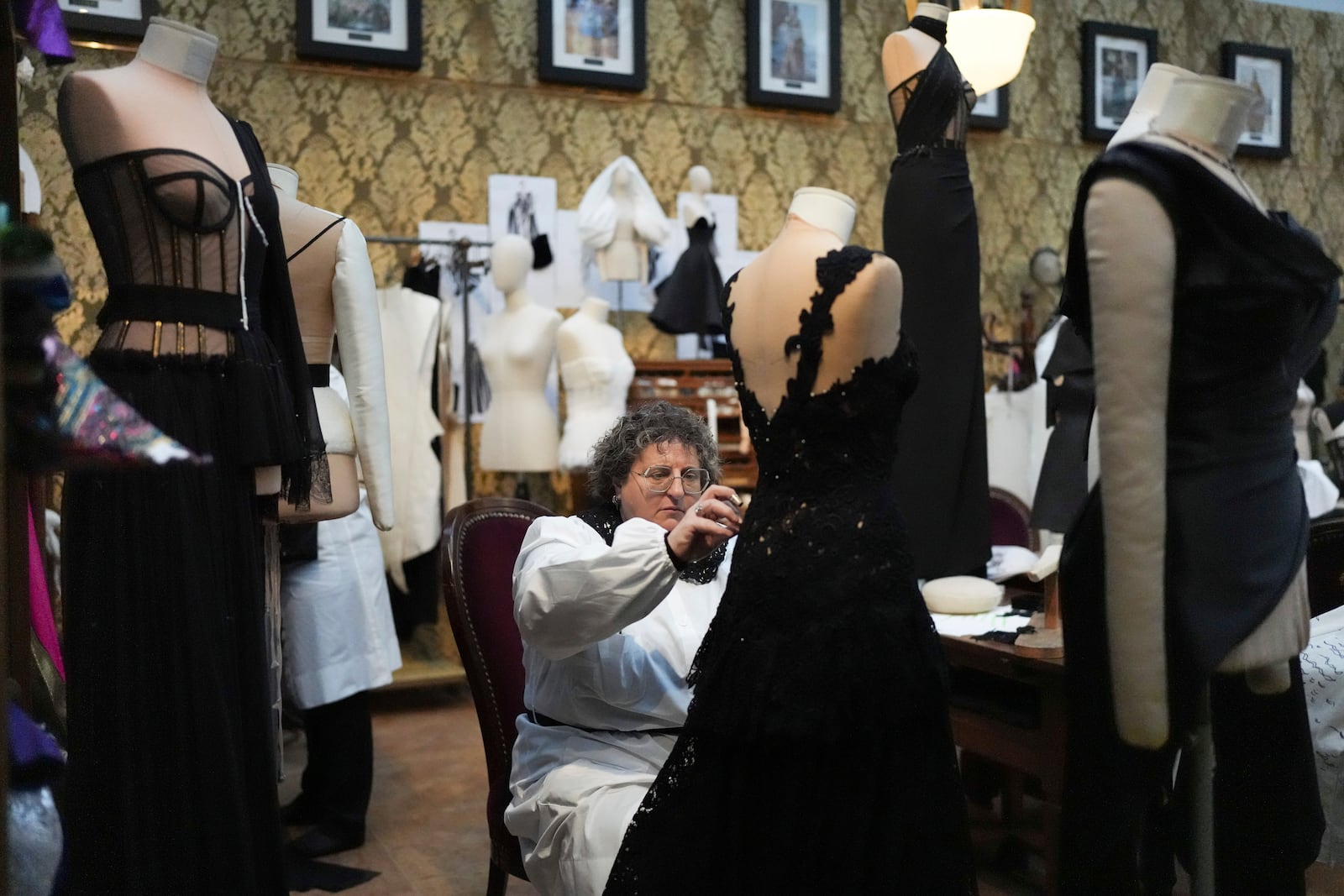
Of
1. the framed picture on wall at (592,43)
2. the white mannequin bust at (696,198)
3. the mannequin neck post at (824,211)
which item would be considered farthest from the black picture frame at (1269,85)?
the mannequin neck post at (824,211)

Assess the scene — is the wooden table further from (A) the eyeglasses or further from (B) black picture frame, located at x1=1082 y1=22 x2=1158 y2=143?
(B) black picture frame, located at x1=1082 y1=22 x2=1158 y2=143

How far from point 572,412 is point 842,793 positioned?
3854 millimetres

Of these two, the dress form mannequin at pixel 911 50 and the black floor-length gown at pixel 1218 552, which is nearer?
the black floor-length gown at pixel 1218 552

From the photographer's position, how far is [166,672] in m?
1.58

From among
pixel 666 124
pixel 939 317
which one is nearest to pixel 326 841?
pixel 939 317

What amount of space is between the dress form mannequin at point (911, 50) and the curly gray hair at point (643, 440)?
934mm

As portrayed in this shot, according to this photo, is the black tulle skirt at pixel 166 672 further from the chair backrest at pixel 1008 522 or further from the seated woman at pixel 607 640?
the chair backrest at pixel 1008 522

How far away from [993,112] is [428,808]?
16.5 feet

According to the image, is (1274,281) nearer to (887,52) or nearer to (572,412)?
(887,52)

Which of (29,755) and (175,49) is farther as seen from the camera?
(175,49)

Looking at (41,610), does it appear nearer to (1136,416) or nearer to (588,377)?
(1136,416)

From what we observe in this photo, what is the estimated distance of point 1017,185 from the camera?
704 centimetres

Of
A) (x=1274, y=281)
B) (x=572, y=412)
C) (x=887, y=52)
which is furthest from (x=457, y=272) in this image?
(x=1274, y=281)

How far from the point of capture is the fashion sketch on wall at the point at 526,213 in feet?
19.2
